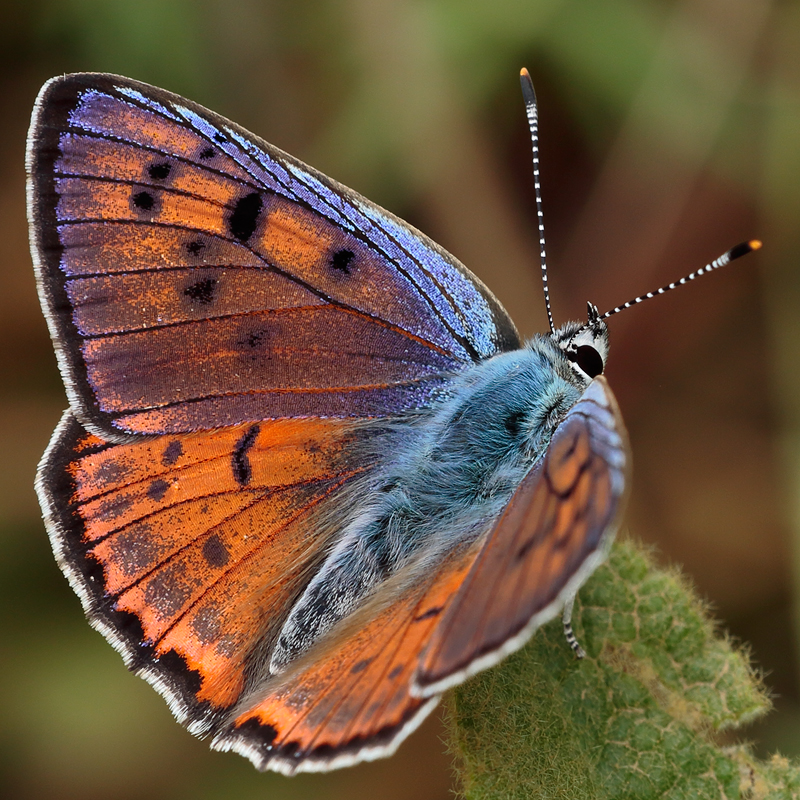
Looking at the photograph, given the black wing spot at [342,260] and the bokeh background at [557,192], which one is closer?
the black wing spot at [342,260]

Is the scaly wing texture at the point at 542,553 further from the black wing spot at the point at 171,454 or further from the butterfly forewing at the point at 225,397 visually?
the black wing spot at the point at 171,454

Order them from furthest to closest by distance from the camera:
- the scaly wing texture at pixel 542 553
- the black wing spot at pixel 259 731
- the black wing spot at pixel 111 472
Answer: the black wing spot at pixel 111 472 < the black wing spot at pixel 259 731 < the scaly wing texture at pixel 542 553

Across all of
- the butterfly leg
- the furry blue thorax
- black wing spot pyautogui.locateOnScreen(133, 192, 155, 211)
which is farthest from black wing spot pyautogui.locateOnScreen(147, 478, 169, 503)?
the butterfly leg

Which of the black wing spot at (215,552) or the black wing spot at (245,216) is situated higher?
the black wing spot at (245,216)

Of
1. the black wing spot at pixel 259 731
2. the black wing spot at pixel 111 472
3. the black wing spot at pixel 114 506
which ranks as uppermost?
the black wing spot at pixel 111 472

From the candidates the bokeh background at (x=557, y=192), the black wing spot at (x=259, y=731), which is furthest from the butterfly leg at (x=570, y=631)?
the bokeh background at (x=557, y=192)

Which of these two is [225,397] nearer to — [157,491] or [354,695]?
[157,491]

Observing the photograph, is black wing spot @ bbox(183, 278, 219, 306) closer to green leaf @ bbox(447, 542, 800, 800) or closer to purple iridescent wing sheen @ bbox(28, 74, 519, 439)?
purple iridescent wing sheen @ bbox(28, 74, 519, 439)

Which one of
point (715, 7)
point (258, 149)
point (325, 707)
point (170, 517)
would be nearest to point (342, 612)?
point (325, 707)
